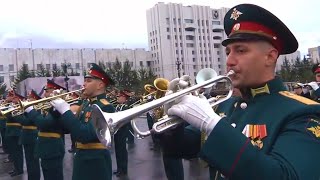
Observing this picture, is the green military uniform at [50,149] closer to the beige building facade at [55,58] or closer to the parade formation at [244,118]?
the parade formation at [244,118]

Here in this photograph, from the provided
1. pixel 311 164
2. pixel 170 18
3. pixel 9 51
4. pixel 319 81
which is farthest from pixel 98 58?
pixel 311 164

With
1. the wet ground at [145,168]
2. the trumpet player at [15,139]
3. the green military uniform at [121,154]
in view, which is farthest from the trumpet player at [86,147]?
the trumpet player at [15,139]

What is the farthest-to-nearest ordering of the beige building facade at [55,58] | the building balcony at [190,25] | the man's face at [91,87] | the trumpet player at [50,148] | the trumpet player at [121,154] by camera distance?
the building balcony at [190,25]
the beige building facade at [55,58]
the trumpet player at [121,154]
the trumpet player at [50,148]
the man's face at [91,87]

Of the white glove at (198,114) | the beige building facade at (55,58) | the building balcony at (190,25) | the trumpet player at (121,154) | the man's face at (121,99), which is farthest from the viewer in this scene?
the building balcony at (190,25)

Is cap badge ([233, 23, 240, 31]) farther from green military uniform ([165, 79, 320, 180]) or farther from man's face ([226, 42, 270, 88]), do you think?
green military uniform ([165, 79, 320, 180])

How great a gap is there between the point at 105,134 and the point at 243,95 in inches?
34.9

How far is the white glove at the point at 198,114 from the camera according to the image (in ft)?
5.82

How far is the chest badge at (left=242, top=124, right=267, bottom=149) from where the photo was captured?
79.8 inches

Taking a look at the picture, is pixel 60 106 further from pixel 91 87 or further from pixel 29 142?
pixel 29 142

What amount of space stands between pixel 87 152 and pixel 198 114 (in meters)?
3.52

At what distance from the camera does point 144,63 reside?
102m

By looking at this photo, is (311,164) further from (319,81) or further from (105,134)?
(319,81)

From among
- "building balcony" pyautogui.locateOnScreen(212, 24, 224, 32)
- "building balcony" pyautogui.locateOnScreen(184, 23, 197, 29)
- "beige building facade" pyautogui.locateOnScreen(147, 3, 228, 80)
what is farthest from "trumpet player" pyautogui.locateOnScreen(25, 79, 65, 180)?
"building balcony" pyautogui.locateOnScreen(212, 24, 224, 32)

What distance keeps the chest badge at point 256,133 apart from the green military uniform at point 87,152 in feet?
9.83
